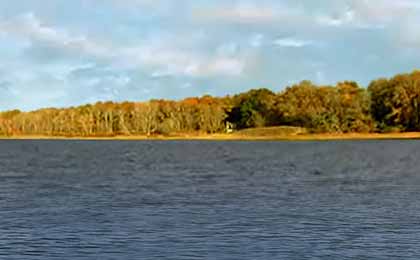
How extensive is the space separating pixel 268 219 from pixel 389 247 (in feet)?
23.3

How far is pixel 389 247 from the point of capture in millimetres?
23625

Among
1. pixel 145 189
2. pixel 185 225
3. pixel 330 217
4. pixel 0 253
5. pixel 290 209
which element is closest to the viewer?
pixel 0 253

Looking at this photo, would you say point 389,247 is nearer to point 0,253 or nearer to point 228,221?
point 228,221

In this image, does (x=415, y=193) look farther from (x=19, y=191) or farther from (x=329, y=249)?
(x=19, y=191)

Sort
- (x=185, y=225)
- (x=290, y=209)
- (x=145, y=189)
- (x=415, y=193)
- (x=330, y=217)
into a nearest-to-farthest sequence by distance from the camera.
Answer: (x=185, y=225) < (x=330, y=217) < (x=290, y=209) < (x=415, y=193) < (x=145, y=189)

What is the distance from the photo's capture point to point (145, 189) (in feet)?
146

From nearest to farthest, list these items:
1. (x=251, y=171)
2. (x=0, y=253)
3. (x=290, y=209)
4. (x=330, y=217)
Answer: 1. (x=0, y=253)
2. (x=330, y=217)
3. (x=290, y=209)
4. (x=251, y=171)

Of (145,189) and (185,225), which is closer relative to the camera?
(185,225)

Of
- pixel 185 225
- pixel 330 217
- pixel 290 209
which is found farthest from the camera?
pixel 290 209

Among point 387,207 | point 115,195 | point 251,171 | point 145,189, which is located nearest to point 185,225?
point 387,207

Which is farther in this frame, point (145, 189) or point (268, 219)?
point (145, 189)

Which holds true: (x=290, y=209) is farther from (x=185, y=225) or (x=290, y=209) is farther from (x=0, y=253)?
(x=0, y=253)

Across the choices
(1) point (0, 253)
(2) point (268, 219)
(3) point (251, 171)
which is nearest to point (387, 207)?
(2) point (268, 219)

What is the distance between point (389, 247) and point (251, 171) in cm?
3916
